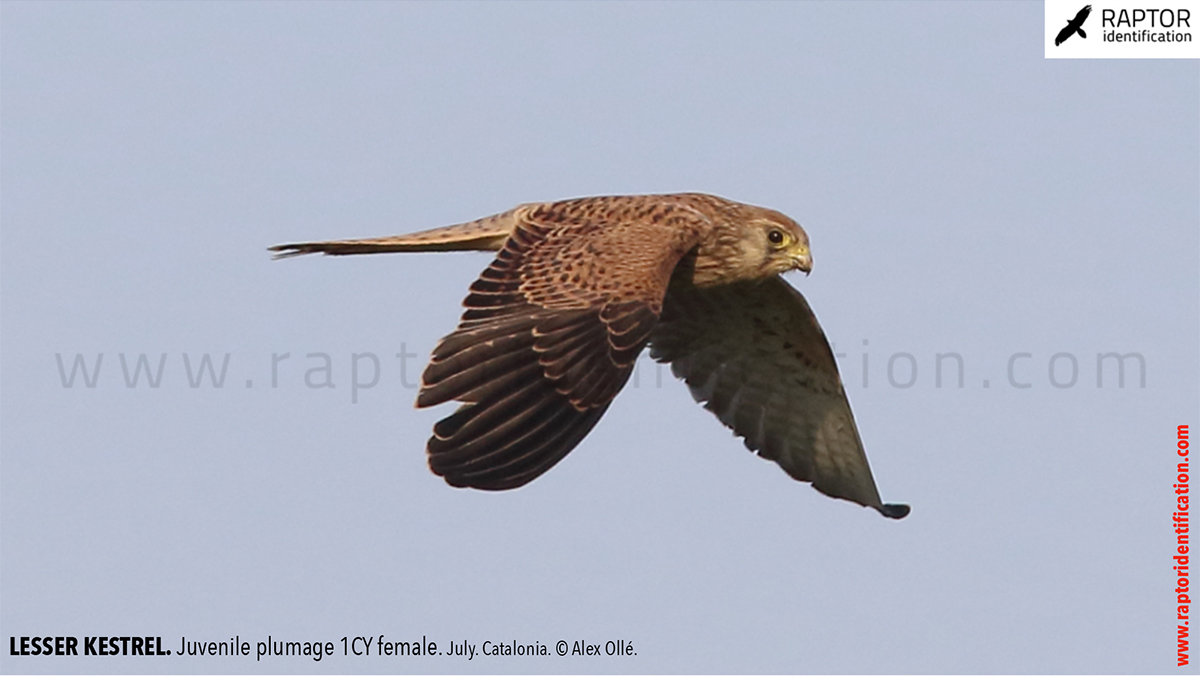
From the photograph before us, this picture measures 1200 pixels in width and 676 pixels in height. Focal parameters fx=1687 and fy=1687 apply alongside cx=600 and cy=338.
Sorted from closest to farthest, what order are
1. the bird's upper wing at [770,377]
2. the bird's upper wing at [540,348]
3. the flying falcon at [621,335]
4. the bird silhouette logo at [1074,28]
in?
1. the bird's upper wing at [540,348]
2. the flying falcon at [621,335]
3. the bird's upper wing at [770,377]
4. the bird silhouette logo at [1074,28]

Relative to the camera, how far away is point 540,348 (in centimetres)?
858

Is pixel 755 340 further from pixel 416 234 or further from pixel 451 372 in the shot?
pixel 451 372

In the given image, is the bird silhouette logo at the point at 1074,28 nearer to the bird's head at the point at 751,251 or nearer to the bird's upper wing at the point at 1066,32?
the bird's upper wing at the point at 1066,32

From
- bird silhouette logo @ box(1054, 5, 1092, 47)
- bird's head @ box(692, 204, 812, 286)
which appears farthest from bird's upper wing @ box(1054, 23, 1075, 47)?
bird's head @ box(692, 204, 812, 286)

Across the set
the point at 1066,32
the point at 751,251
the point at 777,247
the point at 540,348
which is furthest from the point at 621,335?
the point at 1066,32

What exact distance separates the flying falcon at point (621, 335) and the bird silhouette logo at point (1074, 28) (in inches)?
117

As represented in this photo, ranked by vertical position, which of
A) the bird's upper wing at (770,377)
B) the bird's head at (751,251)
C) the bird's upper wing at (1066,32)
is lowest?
the bird's upper wing at (770,377)

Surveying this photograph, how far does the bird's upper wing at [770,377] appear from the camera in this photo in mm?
11156

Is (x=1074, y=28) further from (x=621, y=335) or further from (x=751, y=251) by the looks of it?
(x=621, y=335)

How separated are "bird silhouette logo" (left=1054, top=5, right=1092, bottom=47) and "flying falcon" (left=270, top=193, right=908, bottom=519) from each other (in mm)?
2963

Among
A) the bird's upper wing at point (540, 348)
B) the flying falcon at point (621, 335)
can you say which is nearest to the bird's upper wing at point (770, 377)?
the flying falcon at point (621, 335)

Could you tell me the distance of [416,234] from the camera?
34.1 feet

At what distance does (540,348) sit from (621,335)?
1.42 ft

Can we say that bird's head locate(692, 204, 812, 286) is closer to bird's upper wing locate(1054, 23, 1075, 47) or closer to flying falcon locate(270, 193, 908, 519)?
flying falcon locate(270, 193, 908, 519)
